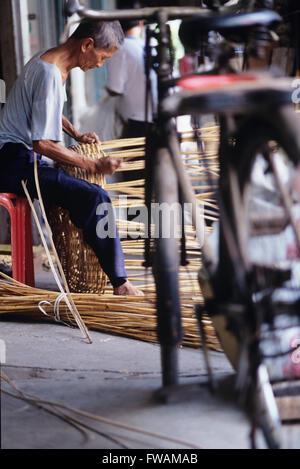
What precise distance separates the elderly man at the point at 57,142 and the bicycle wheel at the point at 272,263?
1.12 metres

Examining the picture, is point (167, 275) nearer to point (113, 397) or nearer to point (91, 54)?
point (113, 397)

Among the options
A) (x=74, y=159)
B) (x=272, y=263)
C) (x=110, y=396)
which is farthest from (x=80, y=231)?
(x=272, y=263)

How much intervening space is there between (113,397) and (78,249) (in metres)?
1.22

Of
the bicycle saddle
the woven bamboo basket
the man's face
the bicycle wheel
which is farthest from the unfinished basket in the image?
the bicycle saddle

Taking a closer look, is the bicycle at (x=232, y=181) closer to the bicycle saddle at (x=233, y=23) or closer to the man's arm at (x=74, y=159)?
the bicycle saddle at (x=233, y=23)

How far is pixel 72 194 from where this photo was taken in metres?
2.58

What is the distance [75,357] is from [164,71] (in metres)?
1.01

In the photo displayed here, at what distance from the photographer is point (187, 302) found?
2.32m

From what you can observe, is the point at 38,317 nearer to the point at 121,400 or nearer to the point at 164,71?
the point at 121,400

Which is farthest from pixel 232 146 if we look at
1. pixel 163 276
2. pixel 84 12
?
pixel 84 12

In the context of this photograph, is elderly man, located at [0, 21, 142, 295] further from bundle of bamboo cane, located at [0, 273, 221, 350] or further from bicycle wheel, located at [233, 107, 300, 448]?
bicycle wheel, located at [233, 107, 300, 448]

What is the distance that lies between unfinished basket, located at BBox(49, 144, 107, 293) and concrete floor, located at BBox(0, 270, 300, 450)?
18.4 inches

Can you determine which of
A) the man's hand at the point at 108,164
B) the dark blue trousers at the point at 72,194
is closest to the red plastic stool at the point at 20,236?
the dark blue trousers at the point at 72,194

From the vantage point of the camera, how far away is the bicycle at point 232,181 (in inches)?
43.8
